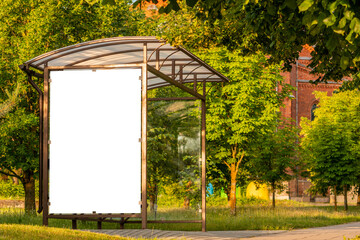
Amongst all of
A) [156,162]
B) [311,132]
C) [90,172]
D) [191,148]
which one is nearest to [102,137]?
[90,172]

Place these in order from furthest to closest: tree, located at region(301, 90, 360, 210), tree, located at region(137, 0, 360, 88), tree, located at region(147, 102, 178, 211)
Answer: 1. tree, located at region(301, 90, 360, 210)
2. tree, located at region(147, 102, 178, 211)
3. tree, located at region(137, 0, 360, 88)

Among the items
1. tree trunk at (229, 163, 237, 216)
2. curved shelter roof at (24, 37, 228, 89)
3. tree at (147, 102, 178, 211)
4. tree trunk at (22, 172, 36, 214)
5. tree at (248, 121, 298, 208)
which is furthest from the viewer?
tree at (248, 121, 298, 208)

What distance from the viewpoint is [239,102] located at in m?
22.1

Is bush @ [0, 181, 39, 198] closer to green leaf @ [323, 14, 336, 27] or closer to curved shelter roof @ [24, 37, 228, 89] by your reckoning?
curved shelter roof @ [24, 37, 228, 89]

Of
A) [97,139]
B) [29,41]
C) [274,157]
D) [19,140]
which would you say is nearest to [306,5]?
[97,139]

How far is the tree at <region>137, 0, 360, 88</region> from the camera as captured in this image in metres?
5.16

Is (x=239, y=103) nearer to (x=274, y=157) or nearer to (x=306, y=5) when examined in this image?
(x=274, y=157)

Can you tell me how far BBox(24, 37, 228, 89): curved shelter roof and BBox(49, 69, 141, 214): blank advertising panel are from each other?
17.9 inches

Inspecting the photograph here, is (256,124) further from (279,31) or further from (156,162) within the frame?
(279,31)

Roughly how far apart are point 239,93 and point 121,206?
13108mm

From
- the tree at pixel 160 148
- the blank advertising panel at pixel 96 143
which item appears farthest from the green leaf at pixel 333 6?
the tree at pixel 160 148

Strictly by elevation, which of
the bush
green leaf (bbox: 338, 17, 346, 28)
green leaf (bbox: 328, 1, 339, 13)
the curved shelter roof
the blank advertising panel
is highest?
the curved shelter roof

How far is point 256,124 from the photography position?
21.8m

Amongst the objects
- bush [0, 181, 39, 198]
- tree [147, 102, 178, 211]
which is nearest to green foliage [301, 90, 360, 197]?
bush [0, 181, 39, 198]
